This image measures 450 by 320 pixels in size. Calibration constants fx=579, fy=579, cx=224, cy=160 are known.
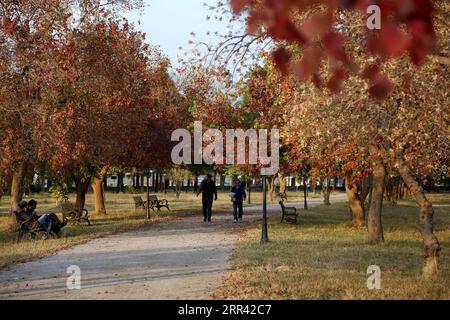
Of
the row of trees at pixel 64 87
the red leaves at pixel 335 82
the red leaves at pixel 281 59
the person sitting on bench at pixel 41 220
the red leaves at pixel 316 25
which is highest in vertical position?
the row of trees at pixel 64 87

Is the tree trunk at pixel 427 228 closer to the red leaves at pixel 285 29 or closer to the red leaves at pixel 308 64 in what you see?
the red leaves at pixel 308 64

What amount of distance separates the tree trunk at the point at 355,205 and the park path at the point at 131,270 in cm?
764

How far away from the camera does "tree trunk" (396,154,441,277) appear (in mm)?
10801

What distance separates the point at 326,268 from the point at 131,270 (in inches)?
150

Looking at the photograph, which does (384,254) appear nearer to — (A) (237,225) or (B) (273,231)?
(B) (273,231)

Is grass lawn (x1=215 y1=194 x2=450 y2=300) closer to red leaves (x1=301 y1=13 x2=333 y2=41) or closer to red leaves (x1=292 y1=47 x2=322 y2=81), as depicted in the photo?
red leaves (x1=292 y1=47 x2=322 y2=81)

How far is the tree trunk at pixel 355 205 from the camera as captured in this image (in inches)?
933

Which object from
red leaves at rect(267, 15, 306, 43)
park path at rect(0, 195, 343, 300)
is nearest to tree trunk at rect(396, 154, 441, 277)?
park path at rect(0, 195, 343, 300)

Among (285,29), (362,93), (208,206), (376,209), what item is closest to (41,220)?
(208,206)

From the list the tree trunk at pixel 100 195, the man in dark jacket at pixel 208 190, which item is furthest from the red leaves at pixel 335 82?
the tree trunk at pixel 100 195

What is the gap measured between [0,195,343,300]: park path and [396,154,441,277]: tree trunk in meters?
3.78

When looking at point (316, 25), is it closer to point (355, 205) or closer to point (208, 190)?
point (208, 190)

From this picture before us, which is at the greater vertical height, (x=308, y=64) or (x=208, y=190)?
(x=308, y=64)

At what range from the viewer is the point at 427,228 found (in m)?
11.0
